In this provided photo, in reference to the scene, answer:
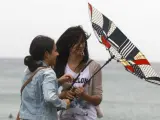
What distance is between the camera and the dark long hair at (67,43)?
4.55 m

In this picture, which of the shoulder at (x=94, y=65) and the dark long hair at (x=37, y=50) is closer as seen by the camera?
the dark long hair at (x=37, y=50)

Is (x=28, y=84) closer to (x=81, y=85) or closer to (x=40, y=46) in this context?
(x=40, y=46)

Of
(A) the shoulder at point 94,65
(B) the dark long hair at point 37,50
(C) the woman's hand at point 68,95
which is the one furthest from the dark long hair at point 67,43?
(B) the dark long hair at point 37,50

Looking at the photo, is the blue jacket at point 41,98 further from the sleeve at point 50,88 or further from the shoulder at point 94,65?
the shoulder at point 94,65

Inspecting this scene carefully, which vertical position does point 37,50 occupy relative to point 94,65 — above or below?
above

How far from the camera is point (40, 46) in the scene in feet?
13.4

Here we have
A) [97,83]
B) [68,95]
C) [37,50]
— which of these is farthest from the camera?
[97,83]

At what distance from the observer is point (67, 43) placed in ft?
15.1

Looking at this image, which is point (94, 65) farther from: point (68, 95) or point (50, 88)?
point (50, 88)

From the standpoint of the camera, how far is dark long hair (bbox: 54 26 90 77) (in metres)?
4.55

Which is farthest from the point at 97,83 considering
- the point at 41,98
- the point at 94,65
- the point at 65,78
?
the point at 41,98

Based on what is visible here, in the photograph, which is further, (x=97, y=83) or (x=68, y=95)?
(x=97, y=83)

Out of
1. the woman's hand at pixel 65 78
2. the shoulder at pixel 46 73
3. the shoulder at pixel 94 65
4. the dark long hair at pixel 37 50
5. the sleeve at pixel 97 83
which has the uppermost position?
the dark long hair at pixel 37 50

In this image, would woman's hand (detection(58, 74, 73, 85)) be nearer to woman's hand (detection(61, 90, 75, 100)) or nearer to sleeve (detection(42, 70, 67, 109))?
woman's hand (detection(61, 90, 75, 100))
